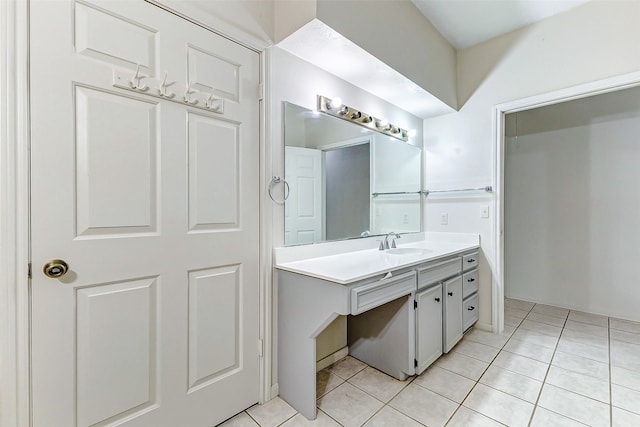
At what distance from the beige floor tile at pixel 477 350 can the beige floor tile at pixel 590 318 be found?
1.32m

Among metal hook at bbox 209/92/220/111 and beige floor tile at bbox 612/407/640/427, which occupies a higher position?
metal hook at bbox 209/92/220/111

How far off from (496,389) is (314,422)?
1.12 meters

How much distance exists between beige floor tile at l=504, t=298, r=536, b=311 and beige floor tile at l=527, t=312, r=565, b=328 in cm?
20

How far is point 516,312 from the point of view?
3.11 m

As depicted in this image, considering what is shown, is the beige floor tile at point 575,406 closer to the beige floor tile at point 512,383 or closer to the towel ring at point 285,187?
the beige floor tile at point 512,383

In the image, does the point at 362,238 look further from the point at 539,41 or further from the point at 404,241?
the point at 539,41

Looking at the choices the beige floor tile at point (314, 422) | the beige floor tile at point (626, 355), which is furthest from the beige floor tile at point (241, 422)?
the beige floor tile at point (626, 355)

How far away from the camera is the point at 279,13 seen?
5.41 feet

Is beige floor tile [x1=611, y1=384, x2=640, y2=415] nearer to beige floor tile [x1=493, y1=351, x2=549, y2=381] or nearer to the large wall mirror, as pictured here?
beige floor tile [x1=493, y1=351, x2=549, y2=381]

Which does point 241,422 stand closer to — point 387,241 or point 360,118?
point 387,241

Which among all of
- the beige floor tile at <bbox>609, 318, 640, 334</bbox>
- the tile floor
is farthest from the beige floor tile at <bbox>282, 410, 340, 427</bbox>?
the beige floor tile at <bbox>609, 318, 640, 334</bbox>

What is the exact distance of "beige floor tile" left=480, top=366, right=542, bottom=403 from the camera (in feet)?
5.60

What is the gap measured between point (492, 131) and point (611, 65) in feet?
2.65

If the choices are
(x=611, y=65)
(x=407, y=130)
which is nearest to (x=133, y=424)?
(x=407, y=130)
